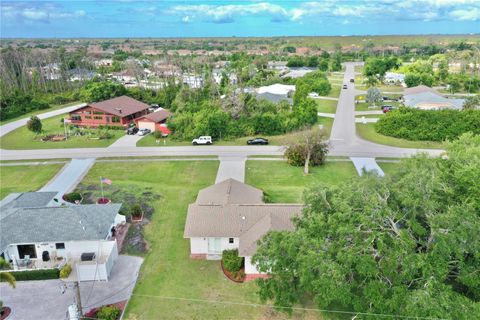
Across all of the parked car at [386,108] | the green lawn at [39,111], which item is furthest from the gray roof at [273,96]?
the green lawn at [39,111]

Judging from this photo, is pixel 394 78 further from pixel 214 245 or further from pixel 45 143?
pixel 214 245

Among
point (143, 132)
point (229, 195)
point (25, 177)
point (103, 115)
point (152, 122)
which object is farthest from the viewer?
point (103, 115)

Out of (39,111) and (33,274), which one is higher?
(39,111)

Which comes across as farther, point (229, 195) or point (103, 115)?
point (103, 115)

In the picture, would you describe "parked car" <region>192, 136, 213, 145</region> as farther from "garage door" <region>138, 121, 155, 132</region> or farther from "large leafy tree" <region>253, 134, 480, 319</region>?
"large leafy tree" <region>253, 134, 480, 319</region>

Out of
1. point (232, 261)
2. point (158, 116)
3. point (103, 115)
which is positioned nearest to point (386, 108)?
point (158, 116)

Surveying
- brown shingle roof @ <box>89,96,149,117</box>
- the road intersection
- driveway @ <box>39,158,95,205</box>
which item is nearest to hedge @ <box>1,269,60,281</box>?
driveway @ <box>39,158,95,205</box>

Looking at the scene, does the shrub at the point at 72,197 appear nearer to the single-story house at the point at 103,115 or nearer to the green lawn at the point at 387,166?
the single-story house at the point at 103,115
